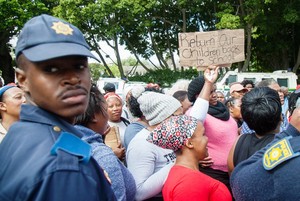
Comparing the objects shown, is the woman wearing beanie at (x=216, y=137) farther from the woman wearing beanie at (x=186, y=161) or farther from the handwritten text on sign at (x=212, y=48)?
the handwritten text on sign at (x=212, y=48)

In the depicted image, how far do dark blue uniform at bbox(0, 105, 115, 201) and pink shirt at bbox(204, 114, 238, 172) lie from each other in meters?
2.12

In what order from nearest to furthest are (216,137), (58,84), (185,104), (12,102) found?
1. (58,84)
2. (216,137)
3. (12,102)
4. (185,104)

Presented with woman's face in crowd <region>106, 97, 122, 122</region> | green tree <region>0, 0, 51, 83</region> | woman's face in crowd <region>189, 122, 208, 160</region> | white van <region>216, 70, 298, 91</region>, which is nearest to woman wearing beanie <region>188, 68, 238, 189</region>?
woman's face in crowd <region>189, 122, 208, 160</region>

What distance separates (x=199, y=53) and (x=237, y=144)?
11.0 feet

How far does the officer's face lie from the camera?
4.04 ft

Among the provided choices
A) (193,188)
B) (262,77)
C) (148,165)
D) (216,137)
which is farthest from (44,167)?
(262,77)

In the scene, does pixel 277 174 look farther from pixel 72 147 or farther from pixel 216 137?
pixel 216 137

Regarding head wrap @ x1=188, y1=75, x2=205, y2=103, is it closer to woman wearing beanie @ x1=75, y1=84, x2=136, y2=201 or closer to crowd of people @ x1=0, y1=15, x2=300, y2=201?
crowd of people @ x1=0, y1=15, x2=300, y2=201

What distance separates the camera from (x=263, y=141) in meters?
2.69

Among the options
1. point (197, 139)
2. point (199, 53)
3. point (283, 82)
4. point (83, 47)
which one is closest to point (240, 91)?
point (199, 53)

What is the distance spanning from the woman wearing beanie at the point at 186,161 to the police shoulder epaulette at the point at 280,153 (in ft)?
2.13

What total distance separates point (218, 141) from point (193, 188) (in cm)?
120

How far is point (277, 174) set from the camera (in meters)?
1.49

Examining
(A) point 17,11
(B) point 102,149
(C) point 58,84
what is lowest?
(A) point 17,11
